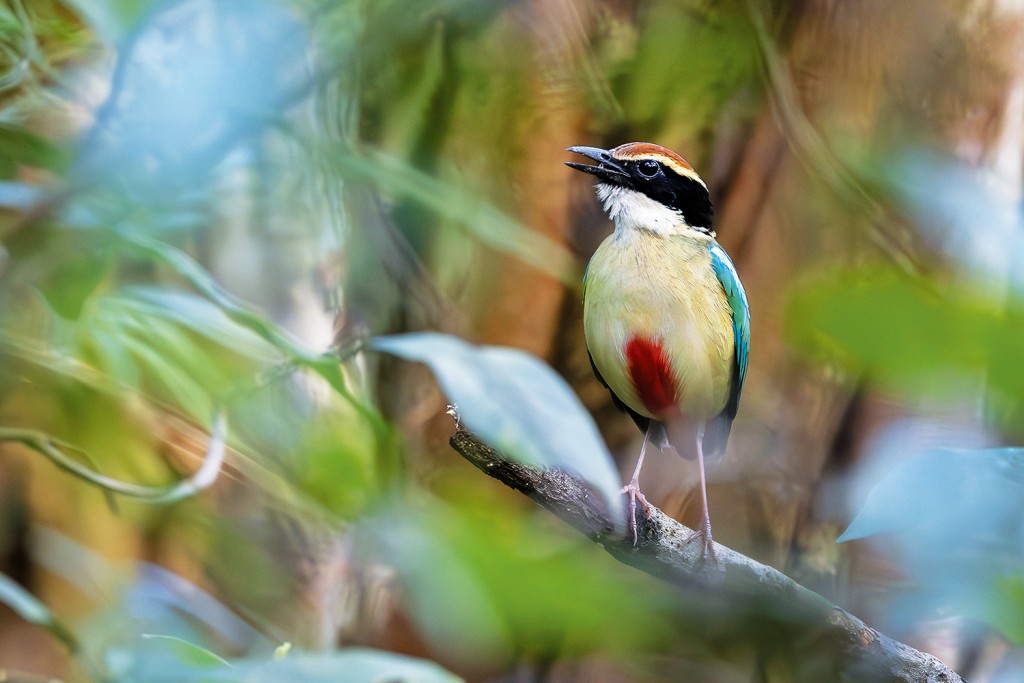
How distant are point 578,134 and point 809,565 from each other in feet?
3.46

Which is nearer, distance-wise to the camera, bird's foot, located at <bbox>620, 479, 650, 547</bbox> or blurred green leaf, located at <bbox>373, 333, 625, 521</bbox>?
blurred green leaf, located at <bbox>373, 333, 625, 521</bbox>

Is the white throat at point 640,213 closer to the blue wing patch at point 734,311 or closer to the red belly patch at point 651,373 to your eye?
the blue wing patch at point 734,311

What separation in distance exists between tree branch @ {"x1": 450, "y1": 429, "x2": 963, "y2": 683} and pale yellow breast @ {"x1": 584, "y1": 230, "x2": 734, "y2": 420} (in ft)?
0.50

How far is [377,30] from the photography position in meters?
1.42

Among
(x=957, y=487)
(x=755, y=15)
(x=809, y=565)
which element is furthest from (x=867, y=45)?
(x=957, y=487)

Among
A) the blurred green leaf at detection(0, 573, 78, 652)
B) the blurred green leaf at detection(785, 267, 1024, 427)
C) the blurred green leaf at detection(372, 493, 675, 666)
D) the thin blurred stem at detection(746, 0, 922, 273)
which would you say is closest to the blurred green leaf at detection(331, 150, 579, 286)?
the blurred green leaf at detection(372, 493, 675, 666)

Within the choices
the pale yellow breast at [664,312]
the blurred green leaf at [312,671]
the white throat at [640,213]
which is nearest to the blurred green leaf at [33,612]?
the blurred green leaf at [312,671]

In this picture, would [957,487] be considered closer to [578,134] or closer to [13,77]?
[13,77]

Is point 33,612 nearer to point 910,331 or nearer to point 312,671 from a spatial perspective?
point 312,671

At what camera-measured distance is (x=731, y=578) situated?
3.52 feet

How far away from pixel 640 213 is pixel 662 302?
138mm

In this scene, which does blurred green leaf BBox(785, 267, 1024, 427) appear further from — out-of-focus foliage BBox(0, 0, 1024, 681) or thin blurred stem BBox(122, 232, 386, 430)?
thin blurred stem BBox(122, 232, 386, 430)

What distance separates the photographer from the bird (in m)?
1.03

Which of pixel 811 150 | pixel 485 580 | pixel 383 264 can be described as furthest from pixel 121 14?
pixel 811 150
